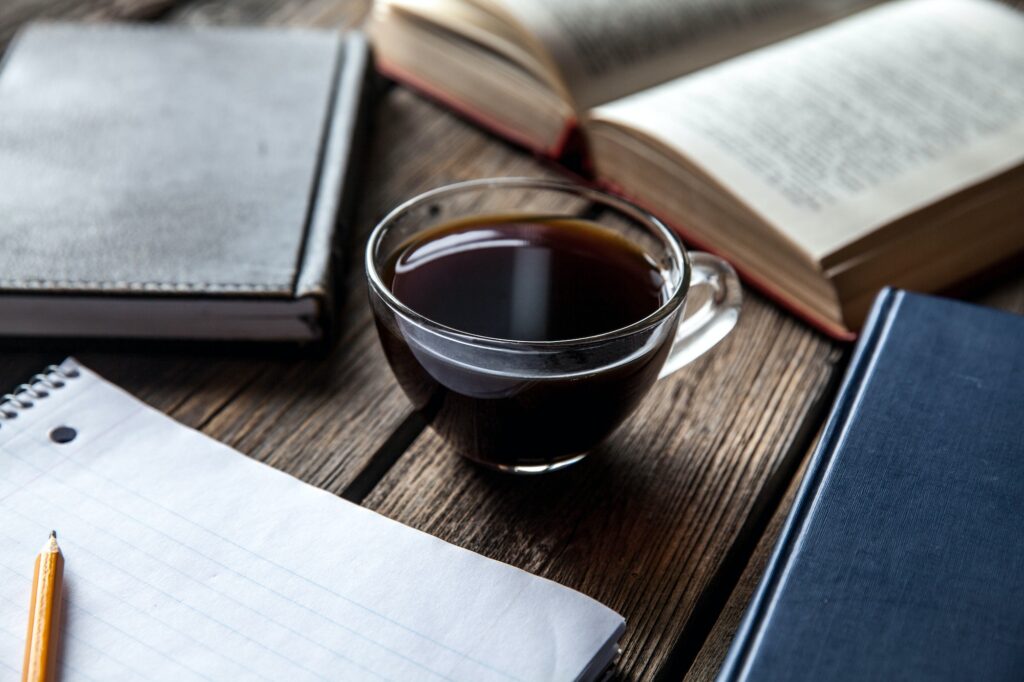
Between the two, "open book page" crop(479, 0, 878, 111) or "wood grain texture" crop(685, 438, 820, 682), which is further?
"open book page" crop(479, 0, 878, 111)

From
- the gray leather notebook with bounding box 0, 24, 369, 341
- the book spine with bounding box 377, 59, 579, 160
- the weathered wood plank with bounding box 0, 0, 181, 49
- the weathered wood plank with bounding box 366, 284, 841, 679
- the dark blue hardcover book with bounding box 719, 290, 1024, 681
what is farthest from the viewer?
the weathered wood plank with bounding box 0, 0, 181, 49

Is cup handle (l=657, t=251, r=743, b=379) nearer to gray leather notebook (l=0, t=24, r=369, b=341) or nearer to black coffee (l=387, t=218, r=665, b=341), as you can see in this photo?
black coffee (l=387, t=218, r=665, b=341)

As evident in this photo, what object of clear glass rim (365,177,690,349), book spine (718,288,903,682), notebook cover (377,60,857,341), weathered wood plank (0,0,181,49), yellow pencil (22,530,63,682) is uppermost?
clear glass rim (365,177,690,349)

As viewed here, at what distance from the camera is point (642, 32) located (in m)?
0.92

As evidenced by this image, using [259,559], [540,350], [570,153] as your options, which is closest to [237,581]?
[259,559]

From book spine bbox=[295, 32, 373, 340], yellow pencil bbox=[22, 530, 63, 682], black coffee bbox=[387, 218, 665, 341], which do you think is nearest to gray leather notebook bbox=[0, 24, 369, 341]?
book spine bbox=[295, 32, 373, 340]

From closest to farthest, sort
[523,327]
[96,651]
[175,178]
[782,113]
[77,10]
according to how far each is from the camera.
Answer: [96,651]
[523,327]
[175,178]
[782,113]
[77,10]

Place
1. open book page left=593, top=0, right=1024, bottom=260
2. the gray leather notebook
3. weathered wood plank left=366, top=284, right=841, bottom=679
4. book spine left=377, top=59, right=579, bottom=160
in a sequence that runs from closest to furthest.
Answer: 1. weathered wood plank left=366, top=284, right=841, bottom=679
2. the gray leather notebook
3. open book page left=593, top=0, right=1024, bottom=260
4. book spine left=377, top=59, right=579, bottom=160

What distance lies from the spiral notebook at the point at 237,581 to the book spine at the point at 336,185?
13 cm

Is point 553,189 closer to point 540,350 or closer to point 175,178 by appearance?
point 540,350

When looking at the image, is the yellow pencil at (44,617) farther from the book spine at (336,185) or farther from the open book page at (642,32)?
the open book page at (642,32)

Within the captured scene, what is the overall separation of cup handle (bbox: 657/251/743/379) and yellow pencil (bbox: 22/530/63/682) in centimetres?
33

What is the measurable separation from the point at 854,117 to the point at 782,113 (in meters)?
0.06

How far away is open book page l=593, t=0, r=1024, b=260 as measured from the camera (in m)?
0.75
